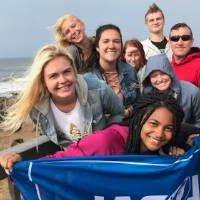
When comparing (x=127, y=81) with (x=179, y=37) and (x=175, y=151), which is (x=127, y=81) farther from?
(x=175, y=151)

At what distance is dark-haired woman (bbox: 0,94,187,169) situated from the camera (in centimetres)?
361

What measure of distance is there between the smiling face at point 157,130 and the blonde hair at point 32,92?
103 cm

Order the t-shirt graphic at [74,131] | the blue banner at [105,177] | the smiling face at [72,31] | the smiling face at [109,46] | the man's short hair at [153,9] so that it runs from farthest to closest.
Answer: the man's short hair at [153,9] → the smiling face at [72,31] → the smiling face at [109,46] → the t-shirt graphic at [74,131] → the blue banner at [105,177]

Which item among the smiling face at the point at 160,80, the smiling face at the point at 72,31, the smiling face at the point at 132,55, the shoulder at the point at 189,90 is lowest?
the shoulder at the point at 189,90

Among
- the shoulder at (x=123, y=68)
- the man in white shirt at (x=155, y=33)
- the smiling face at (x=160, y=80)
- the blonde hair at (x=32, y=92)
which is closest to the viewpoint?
the blonde hair at (x=32, y=92)

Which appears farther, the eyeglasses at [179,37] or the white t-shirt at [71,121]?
the eyeglasses at [179,37]

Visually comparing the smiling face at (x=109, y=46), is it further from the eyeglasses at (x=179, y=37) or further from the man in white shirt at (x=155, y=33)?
the man in white shirt at (x=155, y=33)

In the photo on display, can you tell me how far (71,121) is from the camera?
4.32m

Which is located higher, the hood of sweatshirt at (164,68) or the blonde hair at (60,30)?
the blonde hair at (60,30)

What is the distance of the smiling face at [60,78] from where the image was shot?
4.19 metres

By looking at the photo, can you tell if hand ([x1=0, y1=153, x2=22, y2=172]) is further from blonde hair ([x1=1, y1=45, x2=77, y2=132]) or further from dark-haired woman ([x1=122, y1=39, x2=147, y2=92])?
dark-haired woman ([x1=122, y1=39, x2=147, y2=92])

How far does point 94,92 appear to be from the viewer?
441cm

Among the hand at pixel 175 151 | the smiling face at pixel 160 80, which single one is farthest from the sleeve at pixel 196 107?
the hand at pixel 175 151

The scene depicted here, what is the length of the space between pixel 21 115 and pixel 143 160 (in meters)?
1.32
